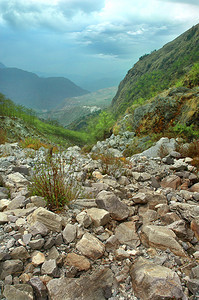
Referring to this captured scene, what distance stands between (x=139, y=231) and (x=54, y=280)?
158cm

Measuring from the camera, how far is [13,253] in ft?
7.73

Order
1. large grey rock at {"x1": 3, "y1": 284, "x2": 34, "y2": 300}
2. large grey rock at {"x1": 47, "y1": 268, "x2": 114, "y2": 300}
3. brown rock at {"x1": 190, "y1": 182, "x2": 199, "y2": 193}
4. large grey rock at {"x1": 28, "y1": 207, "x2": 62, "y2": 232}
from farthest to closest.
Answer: brown rock at {"x1": 190, "y1": 182, "x2": 199, "y2": 193} → large grey rock at {"x1": 28, "y1": 207, "x2": 62, "y2": 232} → large grey rock at {"x1": 47, "y1": 268, "x2": 114, "y2": 300} → large grey rock at {"x1": 3, "y1": 284, "x2": 34, "y2": 300}

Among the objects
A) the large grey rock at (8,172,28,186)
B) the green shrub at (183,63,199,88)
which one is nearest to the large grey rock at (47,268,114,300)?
the large grey rock at (8,172,28,186)

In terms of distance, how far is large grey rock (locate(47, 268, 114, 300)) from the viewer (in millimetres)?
2051

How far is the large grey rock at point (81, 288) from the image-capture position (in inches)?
80.7

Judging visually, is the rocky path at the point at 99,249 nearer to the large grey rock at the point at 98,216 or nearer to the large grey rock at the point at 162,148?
the large grey rock at the point at 98,216

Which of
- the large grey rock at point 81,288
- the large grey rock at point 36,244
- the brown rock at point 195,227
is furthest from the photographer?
the brown rock at point 195,227

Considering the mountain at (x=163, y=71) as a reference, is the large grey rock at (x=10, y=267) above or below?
below

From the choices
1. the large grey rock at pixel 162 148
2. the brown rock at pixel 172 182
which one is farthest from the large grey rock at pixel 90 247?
the large grey rock at pixel 162 148

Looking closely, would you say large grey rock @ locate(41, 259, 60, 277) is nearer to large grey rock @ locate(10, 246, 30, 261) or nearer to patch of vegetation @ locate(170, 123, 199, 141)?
large grey rock @ locate(10, 246, 30, 261)

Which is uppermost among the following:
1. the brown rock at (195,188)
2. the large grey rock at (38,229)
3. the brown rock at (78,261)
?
the large grey rock at (38,229)

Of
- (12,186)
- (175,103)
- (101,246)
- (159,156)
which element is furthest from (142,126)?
(101,246)

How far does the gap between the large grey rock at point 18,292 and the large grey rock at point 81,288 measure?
20 cm

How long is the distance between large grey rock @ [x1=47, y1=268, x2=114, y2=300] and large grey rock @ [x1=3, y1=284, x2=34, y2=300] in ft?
0.65
